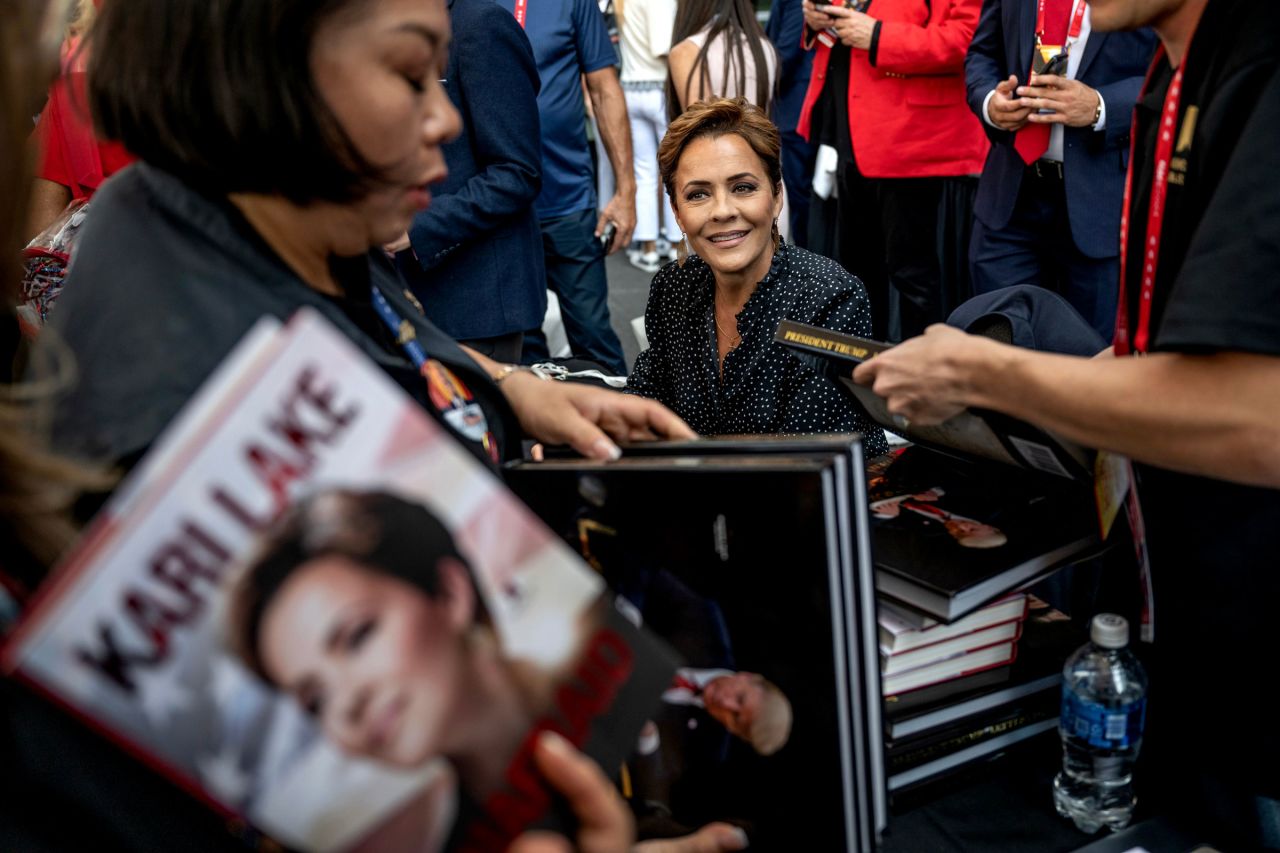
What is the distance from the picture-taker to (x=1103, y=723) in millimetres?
1034

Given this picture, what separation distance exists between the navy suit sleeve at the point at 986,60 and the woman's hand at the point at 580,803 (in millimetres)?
2817

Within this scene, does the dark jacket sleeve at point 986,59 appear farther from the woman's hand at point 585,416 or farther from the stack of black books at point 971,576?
the woman's hand at point 585,416

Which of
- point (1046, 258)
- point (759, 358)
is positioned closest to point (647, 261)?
point (1046, 258)

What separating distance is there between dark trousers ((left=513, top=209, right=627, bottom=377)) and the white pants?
121cm

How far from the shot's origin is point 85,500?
70 cm

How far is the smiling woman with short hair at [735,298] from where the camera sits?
6.86 ft

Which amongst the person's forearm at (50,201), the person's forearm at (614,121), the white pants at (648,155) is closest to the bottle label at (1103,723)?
the person's forearm at (50,201)

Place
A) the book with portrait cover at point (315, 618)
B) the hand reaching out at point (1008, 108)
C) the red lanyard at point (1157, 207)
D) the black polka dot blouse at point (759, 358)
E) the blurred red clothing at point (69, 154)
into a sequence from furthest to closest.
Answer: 1. the hand reaching out at point (1008, 108)
2. the blurred red clothing at point (69, 154)
3. the black polka dot blouse at point (759, 358)
4. the red lanyard at point (1157, 207)
5. the book with portrait cover at point (315, 618)

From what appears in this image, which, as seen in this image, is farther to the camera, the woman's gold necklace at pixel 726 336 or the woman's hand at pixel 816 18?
the woman's hand at pixel 816 18

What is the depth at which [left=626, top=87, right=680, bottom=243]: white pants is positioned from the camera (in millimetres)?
5180

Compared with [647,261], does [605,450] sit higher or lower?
higher

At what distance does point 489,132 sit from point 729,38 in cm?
164

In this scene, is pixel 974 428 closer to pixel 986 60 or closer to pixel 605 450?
pixel 605 450

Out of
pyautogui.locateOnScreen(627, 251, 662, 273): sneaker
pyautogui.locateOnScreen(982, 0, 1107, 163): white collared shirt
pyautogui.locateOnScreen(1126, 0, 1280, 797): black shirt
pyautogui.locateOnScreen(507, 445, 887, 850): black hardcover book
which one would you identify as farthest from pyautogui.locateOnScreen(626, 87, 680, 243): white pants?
pyautogui.locateOnScreen(507, 445, 887, 850): black hardcover book
